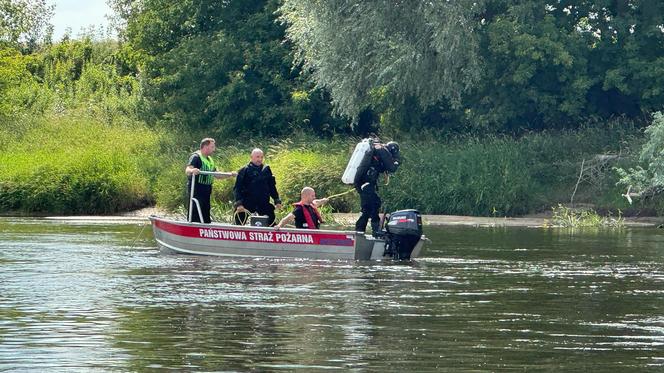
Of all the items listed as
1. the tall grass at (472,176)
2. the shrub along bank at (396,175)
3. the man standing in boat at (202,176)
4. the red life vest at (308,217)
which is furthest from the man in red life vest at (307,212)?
the tall grass at (472,176)

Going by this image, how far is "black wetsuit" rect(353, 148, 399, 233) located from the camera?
72.5 feet

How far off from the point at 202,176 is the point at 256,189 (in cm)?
85

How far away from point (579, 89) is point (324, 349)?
1092 inches

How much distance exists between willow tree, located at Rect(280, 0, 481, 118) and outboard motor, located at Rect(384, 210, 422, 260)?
16957mm

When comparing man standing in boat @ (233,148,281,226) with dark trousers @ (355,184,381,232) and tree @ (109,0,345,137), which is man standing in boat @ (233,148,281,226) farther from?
tree @ (109,0,345,137)

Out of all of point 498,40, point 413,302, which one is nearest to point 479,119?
point 498,40

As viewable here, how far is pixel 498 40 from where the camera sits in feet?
128

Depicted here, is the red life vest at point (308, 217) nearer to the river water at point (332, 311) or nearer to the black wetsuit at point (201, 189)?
the river water at point (332, 311)

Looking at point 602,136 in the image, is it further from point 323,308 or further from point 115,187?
point 323,308

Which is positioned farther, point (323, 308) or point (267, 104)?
point (267, 104)

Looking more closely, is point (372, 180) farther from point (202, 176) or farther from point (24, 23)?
point (24, 23)

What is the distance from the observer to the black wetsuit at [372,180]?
72.5ft

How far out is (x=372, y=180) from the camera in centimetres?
2223

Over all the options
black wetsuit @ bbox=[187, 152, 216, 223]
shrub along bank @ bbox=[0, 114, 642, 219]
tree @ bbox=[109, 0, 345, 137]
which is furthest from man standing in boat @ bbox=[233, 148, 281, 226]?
tree @ bbox=[109, 0, 345, 137]
